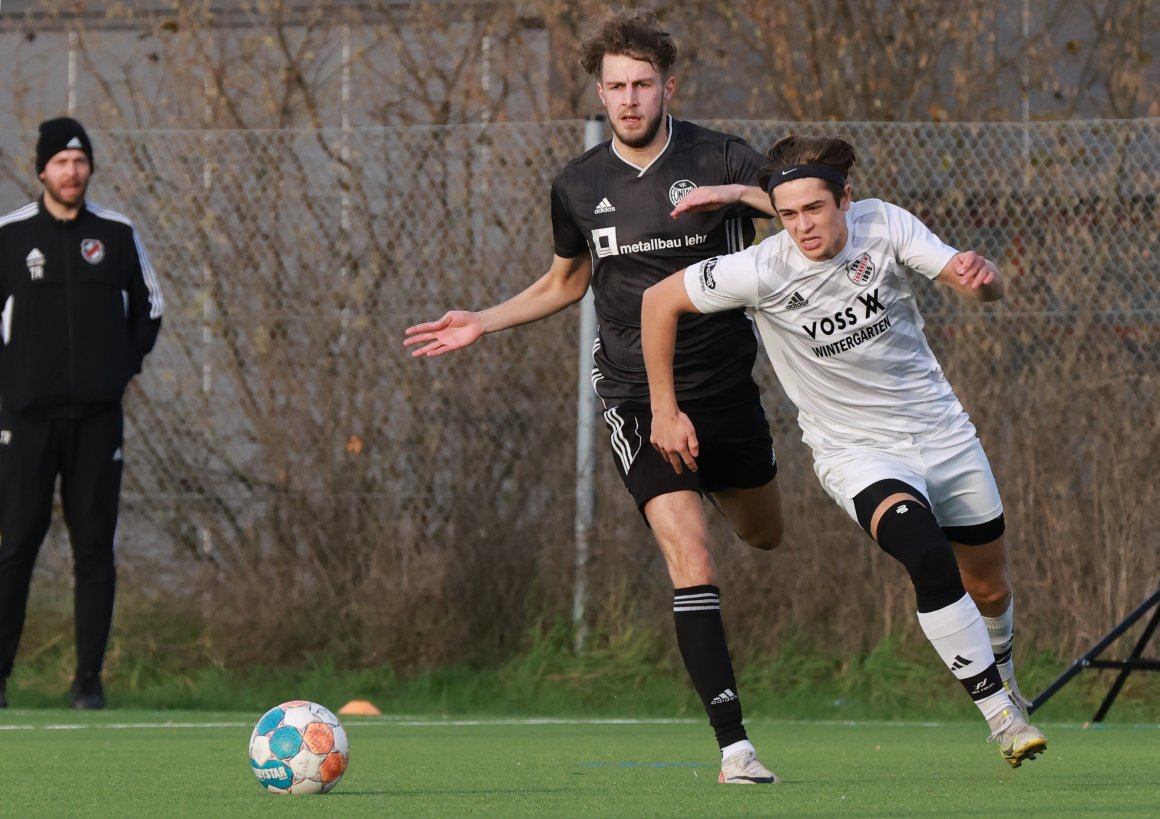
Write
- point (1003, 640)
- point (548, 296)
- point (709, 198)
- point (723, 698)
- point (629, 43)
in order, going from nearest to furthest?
point (723, 698)
point (709, 198)
point (629, 43)
point (1003, 640)
point (548, 296)

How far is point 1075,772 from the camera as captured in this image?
6129 millimetres

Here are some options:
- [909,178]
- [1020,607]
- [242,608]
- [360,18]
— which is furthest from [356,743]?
[360,18]

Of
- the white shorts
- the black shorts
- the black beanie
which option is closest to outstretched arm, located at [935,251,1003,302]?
the white shorts

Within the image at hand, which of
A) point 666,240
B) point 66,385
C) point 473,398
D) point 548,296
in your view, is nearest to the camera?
point 666,240

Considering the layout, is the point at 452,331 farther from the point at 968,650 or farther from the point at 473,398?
the point at 473,398

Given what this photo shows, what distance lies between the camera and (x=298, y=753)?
17.1 ft

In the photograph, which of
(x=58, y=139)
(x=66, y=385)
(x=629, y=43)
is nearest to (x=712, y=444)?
(x=629, y=43)

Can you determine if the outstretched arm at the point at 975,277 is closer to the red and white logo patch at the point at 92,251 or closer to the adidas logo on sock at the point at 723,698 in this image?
the adidas logo on sock at the point at 723,698

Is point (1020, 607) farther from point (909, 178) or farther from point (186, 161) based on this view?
point (186, 161)

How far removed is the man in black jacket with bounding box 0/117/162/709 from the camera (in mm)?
9250

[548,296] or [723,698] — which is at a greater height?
[548,296]

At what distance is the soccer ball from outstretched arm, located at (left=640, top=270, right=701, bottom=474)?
1390 mm

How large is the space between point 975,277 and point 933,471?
741 millimetres

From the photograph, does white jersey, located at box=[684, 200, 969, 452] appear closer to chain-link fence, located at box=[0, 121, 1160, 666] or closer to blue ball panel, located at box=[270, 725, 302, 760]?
blue ball panel, located at box=[270, 725, 302, 760]
